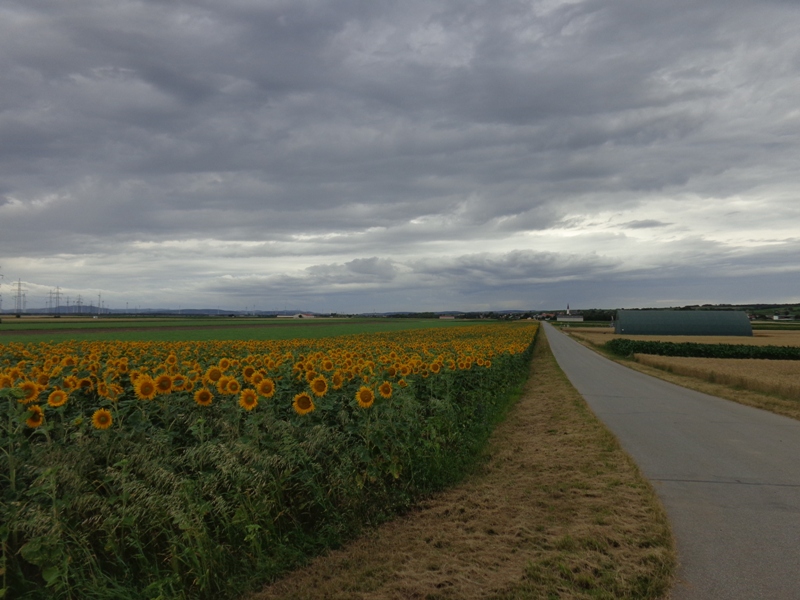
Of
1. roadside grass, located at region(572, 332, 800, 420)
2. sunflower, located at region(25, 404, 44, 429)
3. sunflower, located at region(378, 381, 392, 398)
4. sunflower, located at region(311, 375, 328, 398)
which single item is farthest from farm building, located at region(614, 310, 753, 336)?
sunflower, located at region(25, 404, 44, 429)

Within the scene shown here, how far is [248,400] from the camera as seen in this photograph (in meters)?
5.48

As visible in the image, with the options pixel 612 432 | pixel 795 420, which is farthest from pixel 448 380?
pixel 795 420

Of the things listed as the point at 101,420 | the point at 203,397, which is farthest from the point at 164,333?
the point at 101,420

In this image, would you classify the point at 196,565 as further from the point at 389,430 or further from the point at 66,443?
the point at 389,430

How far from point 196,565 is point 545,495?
3979 millimetres

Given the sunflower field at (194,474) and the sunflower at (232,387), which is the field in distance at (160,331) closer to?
the sunflower field at (194,474)

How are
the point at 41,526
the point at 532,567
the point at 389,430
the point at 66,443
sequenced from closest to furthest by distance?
the point at 41,526 → the point at 532,567 → the point at 66,443 → the point at 389,430

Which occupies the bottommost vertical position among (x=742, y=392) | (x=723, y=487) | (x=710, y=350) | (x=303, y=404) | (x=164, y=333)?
(x=710, y=350)

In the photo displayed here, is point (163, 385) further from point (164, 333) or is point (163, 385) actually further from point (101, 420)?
point (164, 333)

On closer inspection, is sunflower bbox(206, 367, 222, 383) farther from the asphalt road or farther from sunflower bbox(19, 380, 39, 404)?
the asphalt road

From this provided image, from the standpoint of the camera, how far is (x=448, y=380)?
29.2 feet

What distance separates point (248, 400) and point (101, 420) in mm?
1320

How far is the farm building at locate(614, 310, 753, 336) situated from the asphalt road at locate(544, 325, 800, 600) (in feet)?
207

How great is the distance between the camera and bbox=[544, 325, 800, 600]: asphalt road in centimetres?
428
